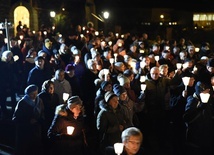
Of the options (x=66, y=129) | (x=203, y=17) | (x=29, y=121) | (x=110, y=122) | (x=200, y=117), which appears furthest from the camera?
(x=203, y=17)

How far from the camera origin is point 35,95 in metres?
7.12

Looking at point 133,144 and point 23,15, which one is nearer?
point 133,144

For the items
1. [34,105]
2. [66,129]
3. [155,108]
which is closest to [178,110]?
[155,108]

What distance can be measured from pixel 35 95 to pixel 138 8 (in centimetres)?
3236

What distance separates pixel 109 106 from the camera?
6742 mm

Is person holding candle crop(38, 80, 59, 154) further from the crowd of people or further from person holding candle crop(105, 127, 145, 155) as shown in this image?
person holding candle crop(105, 127, 145, 155)

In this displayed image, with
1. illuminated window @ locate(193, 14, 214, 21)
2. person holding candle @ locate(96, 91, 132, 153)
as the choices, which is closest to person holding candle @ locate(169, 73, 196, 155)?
person holding candle @ locate(96, 91, 132, 153)

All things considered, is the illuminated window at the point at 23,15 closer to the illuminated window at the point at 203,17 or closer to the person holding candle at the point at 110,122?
the illuminated window at the point at 203,17

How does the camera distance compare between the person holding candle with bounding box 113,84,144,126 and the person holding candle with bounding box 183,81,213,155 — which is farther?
the person holding candle with bounding box 183,81,213,155

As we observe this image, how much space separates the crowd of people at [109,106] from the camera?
646 centimetres

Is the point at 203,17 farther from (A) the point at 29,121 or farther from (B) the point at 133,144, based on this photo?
(B) the point at 133,144

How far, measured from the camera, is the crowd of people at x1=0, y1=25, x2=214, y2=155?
A: 6.46 metres

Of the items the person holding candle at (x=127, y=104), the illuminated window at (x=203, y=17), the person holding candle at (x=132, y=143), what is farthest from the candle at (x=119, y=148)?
the illuminated window at (x=203, y=17)

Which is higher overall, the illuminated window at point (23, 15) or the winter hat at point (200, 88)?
the illuminated window at point (23, 15)
